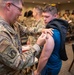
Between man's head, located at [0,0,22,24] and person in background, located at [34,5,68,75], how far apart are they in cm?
61

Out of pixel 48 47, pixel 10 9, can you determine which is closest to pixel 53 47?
pixel 48 47

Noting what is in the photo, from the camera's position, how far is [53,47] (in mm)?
1733

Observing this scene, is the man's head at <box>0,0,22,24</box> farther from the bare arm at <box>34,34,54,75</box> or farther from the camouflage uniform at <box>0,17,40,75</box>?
the bare arm at <box>34,34,54,75</box>

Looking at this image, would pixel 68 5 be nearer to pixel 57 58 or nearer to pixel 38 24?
pixel 38 24

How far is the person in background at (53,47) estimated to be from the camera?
172cm

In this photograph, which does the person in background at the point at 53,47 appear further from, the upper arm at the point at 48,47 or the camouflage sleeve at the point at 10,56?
the camouflage sleeve at the point at 10,56

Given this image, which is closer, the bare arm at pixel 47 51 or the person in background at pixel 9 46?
the person in background at pixel 9 46

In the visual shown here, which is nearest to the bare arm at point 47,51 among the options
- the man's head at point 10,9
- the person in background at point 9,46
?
the person in background at point 9,46

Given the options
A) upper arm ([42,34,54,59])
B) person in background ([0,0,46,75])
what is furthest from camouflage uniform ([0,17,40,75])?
upper arm ([42,34,54,59])

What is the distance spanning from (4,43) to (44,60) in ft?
2.69

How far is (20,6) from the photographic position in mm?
1175

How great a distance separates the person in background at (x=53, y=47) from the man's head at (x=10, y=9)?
61 centimetres

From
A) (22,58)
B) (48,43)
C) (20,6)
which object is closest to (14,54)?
(22,58)

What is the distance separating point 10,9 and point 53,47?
30.6 inches
